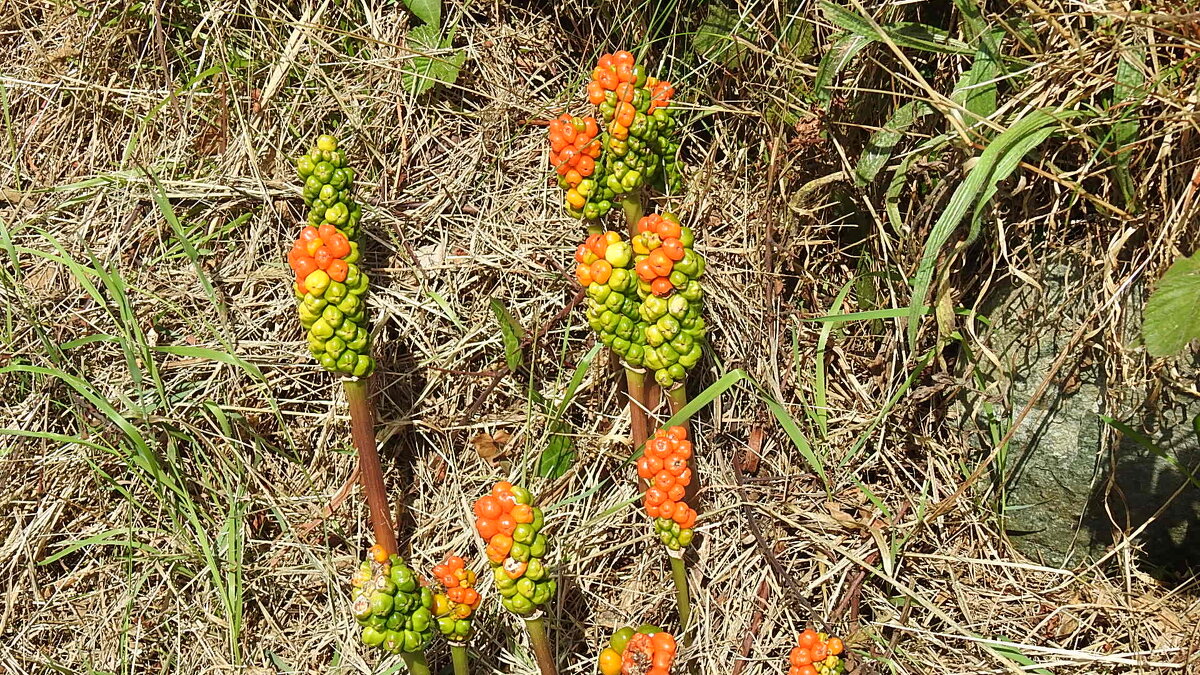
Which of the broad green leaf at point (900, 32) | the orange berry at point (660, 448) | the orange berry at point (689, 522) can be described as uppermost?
the broad green leaf at point (900, 32)

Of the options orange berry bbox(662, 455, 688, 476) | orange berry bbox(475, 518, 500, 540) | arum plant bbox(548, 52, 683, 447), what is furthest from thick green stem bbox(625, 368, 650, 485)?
orange berry bbox(475, 518, 500, 540)

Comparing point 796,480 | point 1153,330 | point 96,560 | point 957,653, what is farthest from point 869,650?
point 96,560

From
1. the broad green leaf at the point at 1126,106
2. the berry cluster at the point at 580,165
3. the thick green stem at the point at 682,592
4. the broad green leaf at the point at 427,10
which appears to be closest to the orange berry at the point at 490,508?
the thick green stem at the point at 682,592

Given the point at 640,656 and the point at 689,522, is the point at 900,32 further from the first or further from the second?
the point at 640,656

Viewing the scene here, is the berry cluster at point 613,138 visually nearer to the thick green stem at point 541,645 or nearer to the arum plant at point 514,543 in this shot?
the arum plant at point 514,543

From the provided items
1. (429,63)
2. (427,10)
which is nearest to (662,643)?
(429,63)

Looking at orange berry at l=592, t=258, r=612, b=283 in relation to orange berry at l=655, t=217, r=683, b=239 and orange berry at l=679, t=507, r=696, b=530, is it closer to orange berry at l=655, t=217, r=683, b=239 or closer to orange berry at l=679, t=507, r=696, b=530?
orange berry at l=655, t=217, r=683, b=239

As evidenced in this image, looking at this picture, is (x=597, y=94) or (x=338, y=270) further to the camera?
(x=597, y=94)
